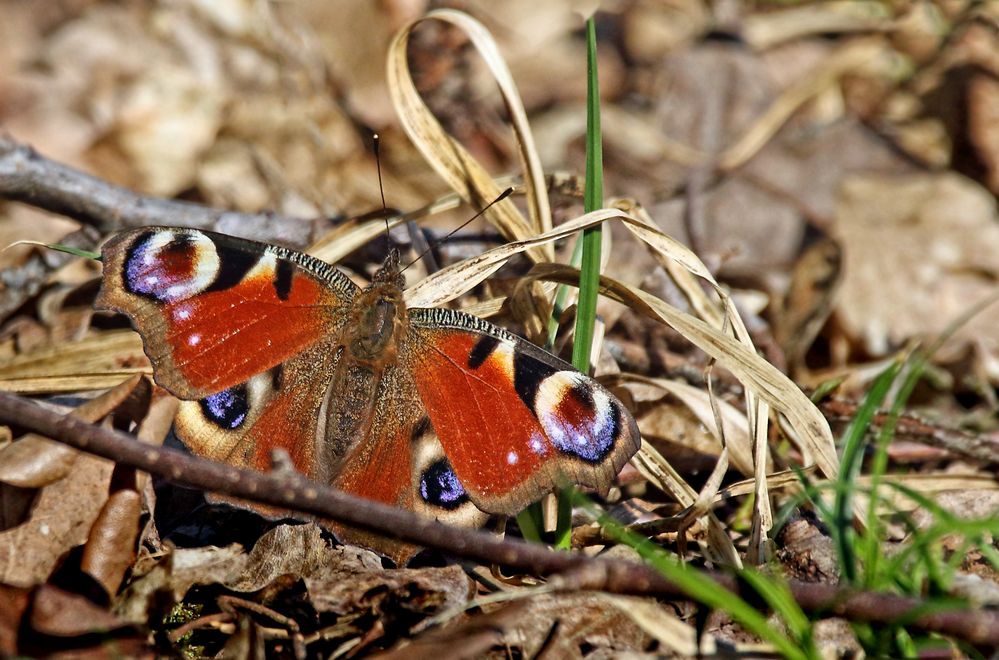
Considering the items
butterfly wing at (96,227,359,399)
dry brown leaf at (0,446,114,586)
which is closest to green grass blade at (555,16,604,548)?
butterfly wing at (96,227,359,399)

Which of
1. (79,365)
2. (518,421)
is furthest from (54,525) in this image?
(518,421)

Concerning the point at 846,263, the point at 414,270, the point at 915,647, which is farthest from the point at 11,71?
the point at 915,647

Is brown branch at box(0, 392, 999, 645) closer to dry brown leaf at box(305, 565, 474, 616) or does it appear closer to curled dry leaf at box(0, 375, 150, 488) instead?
dry brown leaf at box(305, 565, 474, 616)

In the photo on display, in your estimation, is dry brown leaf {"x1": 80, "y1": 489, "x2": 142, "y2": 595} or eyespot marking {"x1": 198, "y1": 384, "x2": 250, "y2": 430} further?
eyespot marking {"x1": 198, "y1": 384, "x2": 250, "y2": 430}

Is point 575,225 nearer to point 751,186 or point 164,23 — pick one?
point 751,186

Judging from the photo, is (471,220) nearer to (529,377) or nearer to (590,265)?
(590,265)
